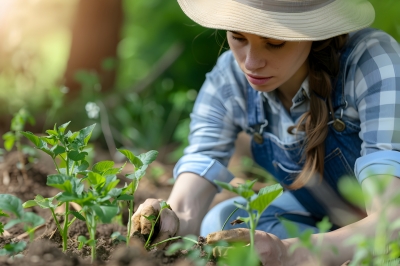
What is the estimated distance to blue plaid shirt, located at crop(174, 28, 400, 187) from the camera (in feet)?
5.81

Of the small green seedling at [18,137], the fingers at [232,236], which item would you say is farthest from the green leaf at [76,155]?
the small green seedling at [18,137]

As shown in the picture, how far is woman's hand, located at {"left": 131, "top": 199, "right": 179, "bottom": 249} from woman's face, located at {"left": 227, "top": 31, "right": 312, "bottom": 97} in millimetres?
496

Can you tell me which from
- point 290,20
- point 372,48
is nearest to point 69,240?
point 290,20

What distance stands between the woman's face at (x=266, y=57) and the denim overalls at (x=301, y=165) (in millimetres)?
231

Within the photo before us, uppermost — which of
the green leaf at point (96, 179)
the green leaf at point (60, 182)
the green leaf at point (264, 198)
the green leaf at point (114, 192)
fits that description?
the green leaf at point (60, 182)

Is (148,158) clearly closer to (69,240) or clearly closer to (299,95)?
(69,240)

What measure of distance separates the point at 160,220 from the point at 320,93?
711mm

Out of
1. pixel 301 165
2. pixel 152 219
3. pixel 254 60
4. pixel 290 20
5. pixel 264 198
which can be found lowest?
pixel 301 165

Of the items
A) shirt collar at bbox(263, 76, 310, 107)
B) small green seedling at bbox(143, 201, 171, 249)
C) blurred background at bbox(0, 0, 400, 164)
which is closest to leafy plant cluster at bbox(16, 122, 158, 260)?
small green seedling at bbox(143, 201, 171, 249)

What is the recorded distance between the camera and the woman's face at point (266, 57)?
5.81ft

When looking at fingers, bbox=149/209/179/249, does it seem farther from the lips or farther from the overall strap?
the overall strap

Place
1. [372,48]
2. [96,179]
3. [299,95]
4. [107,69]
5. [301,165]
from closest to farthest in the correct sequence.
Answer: [96,179] → [372,48] → [299,95] → [301,165] → [107,69]

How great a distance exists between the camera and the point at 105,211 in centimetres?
126

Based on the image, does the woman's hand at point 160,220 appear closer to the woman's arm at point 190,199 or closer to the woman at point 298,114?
the woman at point 298,114
